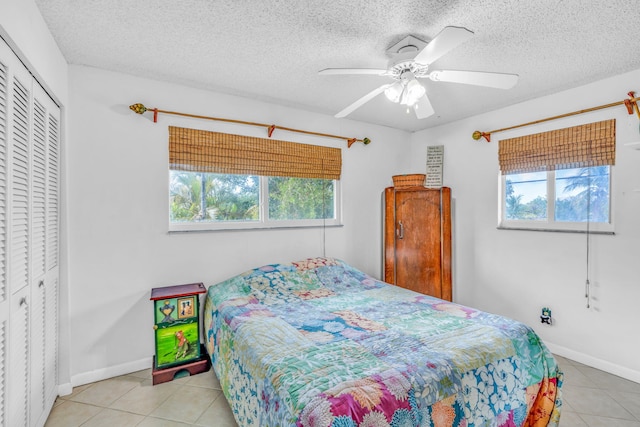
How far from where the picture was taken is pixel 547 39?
188 cm

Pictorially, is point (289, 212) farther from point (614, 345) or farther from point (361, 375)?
point (614, 345)

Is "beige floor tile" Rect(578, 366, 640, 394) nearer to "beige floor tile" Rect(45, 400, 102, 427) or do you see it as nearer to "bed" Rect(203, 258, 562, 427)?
"bed" Rect(203, 258, 562, 427)

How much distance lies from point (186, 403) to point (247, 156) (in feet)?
6.37

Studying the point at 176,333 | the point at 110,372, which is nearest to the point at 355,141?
the point at 176,333

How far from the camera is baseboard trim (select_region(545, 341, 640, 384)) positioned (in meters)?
2.31

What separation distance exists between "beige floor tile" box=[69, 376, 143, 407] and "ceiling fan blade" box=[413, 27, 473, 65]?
2775 millimetres

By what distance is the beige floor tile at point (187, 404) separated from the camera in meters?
1.90

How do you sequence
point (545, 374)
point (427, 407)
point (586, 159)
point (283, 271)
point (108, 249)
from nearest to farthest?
point (427, 407)
point (545, 374)
point (108, 249)
point (586, 159)
point (283, 271)

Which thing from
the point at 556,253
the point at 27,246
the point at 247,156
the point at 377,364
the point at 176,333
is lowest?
the point at 176,333

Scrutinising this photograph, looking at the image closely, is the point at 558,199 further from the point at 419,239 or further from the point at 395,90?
the point at 395,90

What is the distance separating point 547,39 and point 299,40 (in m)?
1.49

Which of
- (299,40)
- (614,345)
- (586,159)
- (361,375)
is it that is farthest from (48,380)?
(586,159)

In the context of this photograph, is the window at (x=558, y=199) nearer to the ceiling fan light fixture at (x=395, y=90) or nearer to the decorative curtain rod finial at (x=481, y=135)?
the decorative curtain rod finial at (x=481, y=135)

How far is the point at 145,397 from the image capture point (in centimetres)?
209
